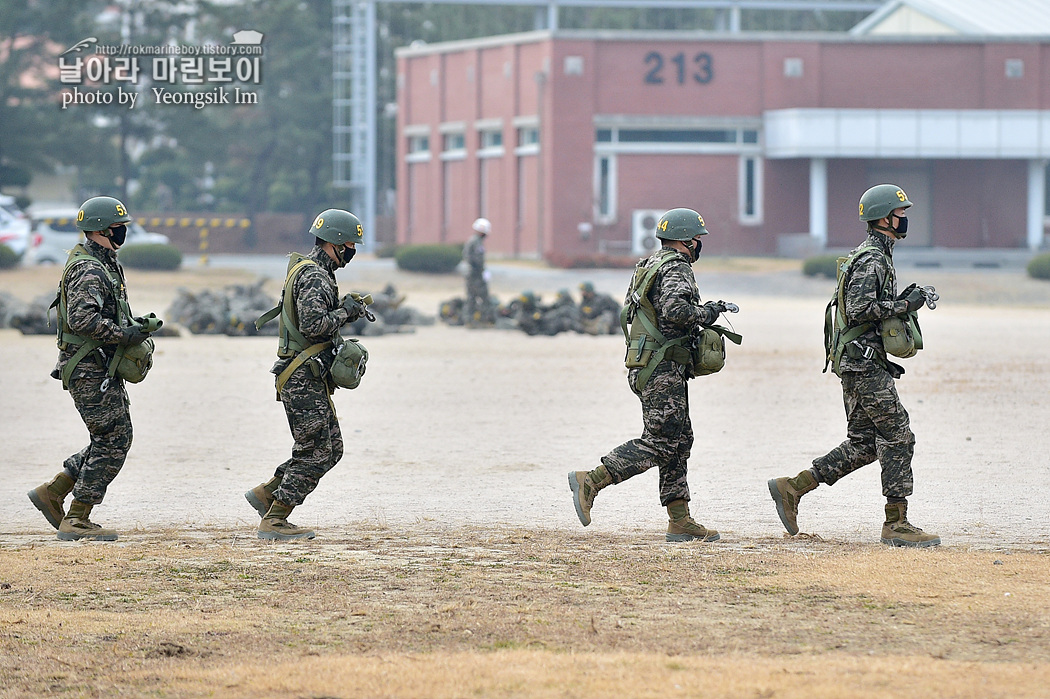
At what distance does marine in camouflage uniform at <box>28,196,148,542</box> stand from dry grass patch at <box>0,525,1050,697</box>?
11.0 inches

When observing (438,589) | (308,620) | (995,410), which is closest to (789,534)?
(438,589)

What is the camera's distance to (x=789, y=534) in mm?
8586

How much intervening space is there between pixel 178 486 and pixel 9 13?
48.5 meters

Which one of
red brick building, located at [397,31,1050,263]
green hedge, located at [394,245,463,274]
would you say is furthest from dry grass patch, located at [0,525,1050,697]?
red brick building, located at [397,31,1050,263]

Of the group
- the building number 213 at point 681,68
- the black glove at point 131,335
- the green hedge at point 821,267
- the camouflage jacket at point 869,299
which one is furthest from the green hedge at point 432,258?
the camouflage jacket at point 869,299

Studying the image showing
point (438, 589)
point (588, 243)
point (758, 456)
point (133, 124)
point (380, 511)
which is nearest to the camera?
point (438, 589)

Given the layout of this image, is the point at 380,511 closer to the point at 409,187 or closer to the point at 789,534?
the point at 789,534

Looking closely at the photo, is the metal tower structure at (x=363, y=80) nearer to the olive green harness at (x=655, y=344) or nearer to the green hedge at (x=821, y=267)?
the green hedge at (x=821, y=267)

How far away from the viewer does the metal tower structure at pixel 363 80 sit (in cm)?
5731

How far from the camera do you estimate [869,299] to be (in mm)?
8164

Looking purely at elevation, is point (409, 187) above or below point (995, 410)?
above

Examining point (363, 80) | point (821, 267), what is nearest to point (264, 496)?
point (821, 267)

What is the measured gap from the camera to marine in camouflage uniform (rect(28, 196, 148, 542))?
823 cm

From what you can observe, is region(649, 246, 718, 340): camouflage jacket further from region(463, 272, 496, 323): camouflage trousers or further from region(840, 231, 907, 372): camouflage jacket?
region(463, 272, 496, 323): camouflage trousers
